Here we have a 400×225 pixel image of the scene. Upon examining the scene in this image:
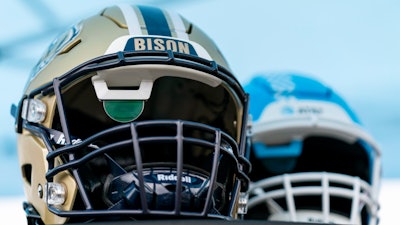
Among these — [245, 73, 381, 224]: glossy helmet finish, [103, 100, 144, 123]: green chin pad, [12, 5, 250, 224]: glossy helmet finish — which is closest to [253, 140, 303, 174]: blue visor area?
[245, 73, 381, 224]: glossy helmet finish

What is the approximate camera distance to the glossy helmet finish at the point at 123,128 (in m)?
1.22

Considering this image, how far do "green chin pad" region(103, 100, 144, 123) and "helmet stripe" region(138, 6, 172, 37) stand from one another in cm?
13

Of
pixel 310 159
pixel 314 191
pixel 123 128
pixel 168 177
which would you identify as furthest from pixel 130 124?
pixel 310 159

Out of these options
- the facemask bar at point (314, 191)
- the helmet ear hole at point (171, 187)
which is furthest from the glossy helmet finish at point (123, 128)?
the facemask bar at point (314, 191)

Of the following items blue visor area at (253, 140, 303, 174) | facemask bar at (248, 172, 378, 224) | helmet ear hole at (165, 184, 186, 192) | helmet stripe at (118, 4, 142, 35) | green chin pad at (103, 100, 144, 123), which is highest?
helmet stripe at (118, 4, 142, 35)

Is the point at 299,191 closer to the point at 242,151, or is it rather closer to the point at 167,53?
the point at 242,151

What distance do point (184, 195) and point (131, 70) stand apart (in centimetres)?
23

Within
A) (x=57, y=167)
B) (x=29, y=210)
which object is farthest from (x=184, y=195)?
(x=29, y=210)

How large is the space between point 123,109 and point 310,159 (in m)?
0.76

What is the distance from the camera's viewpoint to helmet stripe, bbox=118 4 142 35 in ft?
4.60

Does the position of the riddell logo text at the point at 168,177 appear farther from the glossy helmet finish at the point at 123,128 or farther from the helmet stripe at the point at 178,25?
the helmet stripe at the point at 178,25

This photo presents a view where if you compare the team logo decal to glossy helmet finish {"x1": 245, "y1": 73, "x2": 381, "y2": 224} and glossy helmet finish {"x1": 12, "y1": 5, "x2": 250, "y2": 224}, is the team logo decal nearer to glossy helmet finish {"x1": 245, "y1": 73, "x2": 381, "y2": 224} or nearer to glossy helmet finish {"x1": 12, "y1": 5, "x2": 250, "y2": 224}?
glossy helmet finish {"x1": 12, "y1": 5, "x2": 250, "y2": 224}

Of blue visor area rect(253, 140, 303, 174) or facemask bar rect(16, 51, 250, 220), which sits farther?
blue visor area rect(253, 140, 303, 174)

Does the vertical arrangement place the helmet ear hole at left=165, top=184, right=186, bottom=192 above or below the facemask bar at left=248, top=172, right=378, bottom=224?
below
